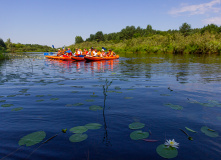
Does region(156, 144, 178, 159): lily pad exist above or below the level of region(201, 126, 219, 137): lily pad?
above

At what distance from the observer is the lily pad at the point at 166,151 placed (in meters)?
1.77

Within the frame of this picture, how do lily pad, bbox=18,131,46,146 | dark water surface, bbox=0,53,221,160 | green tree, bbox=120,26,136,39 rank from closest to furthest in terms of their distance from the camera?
dark water surface, bbox=0,53,221,160 < lily pad, bbox=18,131,46,146 < green tree, bbox=120,26,136,39

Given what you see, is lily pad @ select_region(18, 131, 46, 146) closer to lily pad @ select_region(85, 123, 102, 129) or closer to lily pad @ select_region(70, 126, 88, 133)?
lily pad @ select_region(70, 126, 88, 133)

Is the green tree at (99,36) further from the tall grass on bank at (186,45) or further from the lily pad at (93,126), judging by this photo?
the lily pad at (93,126)

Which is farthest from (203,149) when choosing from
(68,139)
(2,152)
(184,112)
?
(2,152)

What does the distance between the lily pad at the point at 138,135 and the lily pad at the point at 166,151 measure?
31 centimetres

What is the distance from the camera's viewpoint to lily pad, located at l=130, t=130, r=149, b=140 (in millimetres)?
2197

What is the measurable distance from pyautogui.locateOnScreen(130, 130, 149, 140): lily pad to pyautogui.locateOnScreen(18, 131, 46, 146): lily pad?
52.7 inches

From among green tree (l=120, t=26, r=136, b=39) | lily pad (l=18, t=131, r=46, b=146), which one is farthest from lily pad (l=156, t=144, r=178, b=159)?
green tree (l=120, t=26, r=136, b=39)

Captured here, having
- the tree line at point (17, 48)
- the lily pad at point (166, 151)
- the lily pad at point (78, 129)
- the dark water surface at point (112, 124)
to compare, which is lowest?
the dark water surface at point (112, 124)

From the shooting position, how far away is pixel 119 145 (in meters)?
2.09

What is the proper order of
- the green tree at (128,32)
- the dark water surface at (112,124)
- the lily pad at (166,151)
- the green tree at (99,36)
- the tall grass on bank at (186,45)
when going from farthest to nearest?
the green tree at (99,36), the green tree at (128,32), the tall grass on bank at (186,45), the dark water surface at (112,124), the lily pad at (166,151)

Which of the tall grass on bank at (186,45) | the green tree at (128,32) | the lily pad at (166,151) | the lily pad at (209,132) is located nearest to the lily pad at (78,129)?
the lily pad at (166,151)

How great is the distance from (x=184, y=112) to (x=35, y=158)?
2.91 meters
